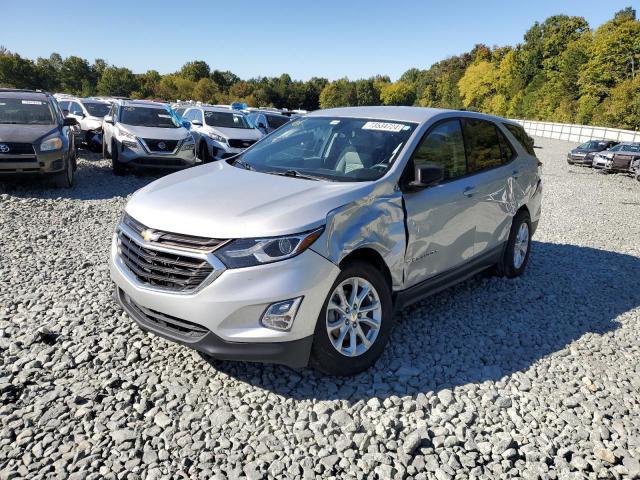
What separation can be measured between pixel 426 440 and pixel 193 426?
4.45ft

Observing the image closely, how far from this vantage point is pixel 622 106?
5291 centimetres

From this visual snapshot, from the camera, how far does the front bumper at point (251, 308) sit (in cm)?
295

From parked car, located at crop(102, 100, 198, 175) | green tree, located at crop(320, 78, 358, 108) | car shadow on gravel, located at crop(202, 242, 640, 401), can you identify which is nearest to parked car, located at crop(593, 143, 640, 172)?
car shadow on gravel, located at crop(202, 242, 640, 401)

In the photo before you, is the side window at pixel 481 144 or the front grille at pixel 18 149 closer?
the side window at pixel 481 144

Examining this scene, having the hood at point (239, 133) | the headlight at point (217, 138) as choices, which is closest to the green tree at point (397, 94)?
the hood at point (239, 133)

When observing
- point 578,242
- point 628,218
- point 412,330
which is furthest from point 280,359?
point 628,218

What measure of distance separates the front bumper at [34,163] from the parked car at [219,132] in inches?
179

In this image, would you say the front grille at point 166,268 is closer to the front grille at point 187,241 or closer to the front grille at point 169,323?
the front grille at point 187,241

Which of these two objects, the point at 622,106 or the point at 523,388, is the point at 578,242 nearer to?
the point at 523,388

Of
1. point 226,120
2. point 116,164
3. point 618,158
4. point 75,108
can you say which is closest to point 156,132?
point 116,164

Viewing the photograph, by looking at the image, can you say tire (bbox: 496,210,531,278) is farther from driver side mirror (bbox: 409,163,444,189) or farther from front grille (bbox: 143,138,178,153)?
front grille (bbox: 143,138,178,153)

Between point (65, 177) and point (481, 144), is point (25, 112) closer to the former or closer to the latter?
point (65, 177)

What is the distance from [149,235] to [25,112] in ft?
28.0

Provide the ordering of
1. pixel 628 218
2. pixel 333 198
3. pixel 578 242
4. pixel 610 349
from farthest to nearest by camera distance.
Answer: pixel 628 218 < pixel 578 242 < pixel 610 349 < pixel 333 198
